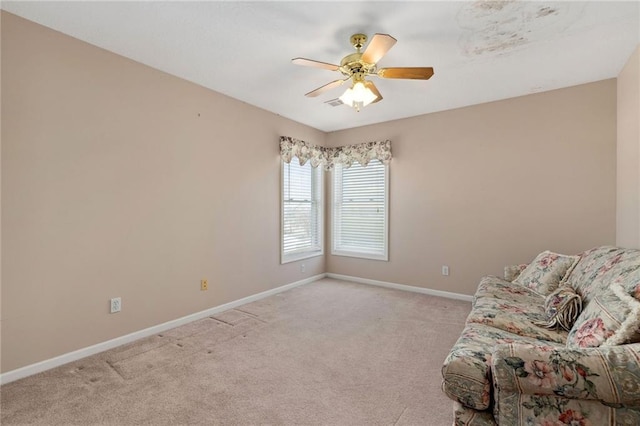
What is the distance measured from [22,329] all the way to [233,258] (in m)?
1.90

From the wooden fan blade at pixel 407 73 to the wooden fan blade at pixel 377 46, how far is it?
153 millimetres

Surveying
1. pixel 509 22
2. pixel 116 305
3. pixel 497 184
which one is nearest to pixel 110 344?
pixel 116 305

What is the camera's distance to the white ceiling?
6.75 ft

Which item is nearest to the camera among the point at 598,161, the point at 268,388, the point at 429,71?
the point at 268,388

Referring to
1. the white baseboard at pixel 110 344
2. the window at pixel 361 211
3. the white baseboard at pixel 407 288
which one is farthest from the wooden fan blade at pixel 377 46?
the white baseboard at pixel 407 288

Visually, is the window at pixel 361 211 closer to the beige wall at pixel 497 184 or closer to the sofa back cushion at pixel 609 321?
the beige wall at pixel 497 184

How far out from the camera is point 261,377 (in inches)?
86.1

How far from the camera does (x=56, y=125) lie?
232 centimetres

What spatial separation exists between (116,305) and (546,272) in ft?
12.6

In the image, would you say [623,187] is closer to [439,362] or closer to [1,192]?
[439,362]

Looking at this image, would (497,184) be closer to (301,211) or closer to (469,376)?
(301,211)

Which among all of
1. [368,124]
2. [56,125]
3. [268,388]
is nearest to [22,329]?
[56,125]

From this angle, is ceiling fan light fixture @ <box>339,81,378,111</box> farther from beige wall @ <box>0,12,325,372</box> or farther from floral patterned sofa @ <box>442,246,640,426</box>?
floral patterned sofa @ <box>442,246,640,426</box>

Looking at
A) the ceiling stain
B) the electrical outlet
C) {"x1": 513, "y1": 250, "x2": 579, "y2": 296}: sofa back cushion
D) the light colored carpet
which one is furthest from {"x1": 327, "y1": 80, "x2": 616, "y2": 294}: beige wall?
the electrical outlet
